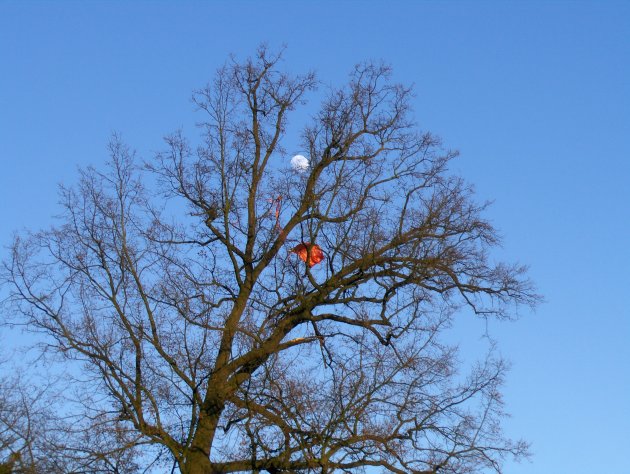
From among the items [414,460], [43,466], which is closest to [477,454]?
[414,460]

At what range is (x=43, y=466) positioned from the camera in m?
17.5

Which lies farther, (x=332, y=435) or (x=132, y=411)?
(x=132, y=411)

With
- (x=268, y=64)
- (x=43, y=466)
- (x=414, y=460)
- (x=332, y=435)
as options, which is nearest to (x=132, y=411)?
(x=43, y=466)

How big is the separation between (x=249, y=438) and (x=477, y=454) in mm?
3904

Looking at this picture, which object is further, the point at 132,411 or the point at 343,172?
the point at 343,172

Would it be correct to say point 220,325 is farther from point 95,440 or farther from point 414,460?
point 414,460

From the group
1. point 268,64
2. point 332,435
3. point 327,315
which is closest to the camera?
point 332,435

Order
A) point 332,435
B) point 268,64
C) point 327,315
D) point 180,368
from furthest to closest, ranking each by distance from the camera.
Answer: point 268,64, point 327,315, point 180,368, point 332,435

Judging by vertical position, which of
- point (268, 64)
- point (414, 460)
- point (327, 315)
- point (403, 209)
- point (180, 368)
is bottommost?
point (414, 460)

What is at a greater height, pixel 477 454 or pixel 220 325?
pixel 220 325

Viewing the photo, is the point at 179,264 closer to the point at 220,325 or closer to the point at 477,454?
the point at 220,325

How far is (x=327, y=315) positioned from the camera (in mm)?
18219

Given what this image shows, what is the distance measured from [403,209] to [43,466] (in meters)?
7.96

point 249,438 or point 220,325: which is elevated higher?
point 220,325
